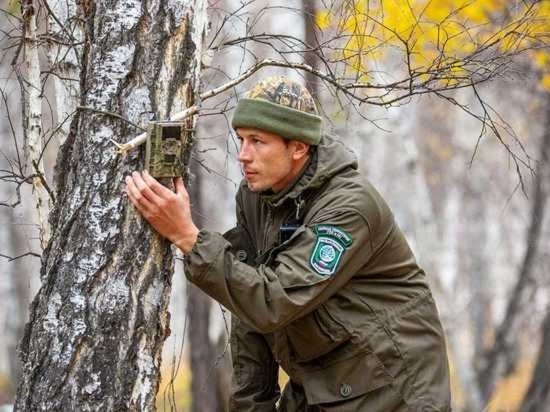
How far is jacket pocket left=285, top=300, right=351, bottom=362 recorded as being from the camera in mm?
3639

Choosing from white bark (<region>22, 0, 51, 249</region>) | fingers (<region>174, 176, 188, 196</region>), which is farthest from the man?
white bark (<region>22, 0, 51, 249</region>)

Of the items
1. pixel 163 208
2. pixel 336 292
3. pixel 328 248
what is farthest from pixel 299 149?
pixel 163 208

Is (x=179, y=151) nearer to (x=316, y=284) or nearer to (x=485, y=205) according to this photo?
(x=316, y=284)

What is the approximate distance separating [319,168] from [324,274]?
17.2 inches

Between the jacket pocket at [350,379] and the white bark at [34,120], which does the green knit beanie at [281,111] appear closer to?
the jacket pocket at [350,379]

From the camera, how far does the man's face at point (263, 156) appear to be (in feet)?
11.8

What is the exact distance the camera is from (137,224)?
10.8 ft

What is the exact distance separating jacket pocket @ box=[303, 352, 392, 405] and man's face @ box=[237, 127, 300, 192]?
0.72 metres

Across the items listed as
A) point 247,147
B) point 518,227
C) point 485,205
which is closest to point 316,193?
point 247,147

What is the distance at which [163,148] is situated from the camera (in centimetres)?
330

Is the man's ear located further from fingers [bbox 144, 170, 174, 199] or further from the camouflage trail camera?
fingers [bbox 144, 170, 174, 199]

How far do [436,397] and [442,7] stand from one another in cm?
767

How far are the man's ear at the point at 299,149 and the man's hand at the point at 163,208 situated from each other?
0.52 m

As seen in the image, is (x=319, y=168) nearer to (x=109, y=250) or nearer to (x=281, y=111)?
(x=281, y=111)
